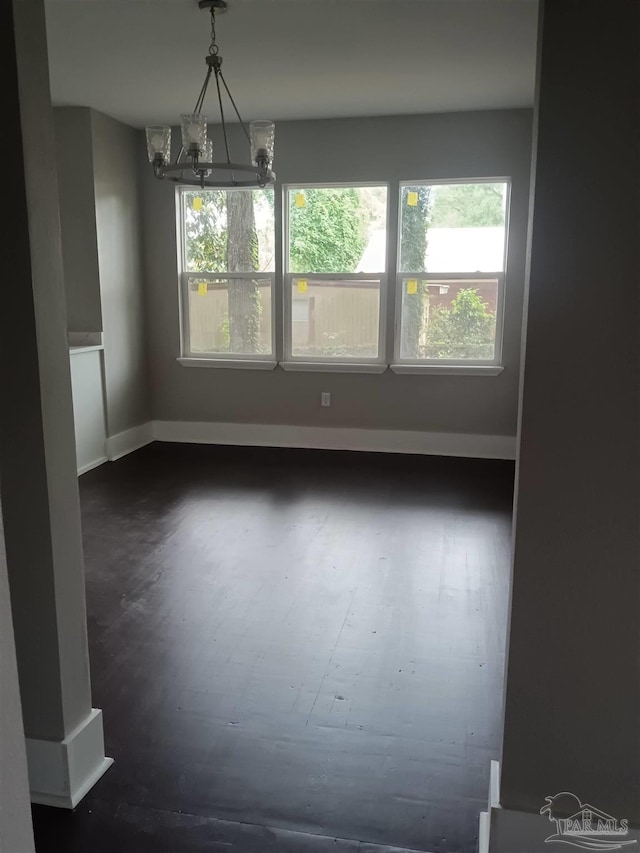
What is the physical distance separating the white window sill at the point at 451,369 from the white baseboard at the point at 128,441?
215cm

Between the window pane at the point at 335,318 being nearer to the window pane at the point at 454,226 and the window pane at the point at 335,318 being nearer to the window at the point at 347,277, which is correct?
the window at the point at 347,277

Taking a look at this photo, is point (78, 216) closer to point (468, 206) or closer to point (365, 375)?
point (365, 375)

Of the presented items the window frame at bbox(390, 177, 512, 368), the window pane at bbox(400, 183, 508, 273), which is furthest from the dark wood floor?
the window pane at bbox(400, 183, 508, 273)

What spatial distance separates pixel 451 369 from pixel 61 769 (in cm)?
407

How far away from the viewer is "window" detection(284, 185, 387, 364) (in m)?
5.21

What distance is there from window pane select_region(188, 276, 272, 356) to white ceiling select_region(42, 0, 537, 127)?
51.5 inches

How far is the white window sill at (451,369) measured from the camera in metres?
5.14

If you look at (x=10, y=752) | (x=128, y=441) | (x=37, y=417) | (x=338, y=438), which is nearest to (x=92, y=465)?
(x=128, y=441)

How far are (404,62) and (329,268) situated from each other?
1.81m

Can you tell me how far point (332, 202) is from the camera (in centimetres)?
522

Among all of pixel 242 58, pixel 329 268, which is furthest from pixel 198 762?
pixel 329 268

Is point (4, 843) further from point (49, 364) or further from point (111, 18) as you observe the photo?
point (111, 18)

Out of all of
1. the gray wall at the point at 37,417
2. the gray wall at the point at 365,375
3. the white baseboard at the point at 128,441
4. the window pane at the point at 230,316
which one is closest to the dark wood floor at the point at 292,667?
the gray wall at the point at 37,417

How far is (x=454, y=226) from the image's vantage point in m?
5.07
